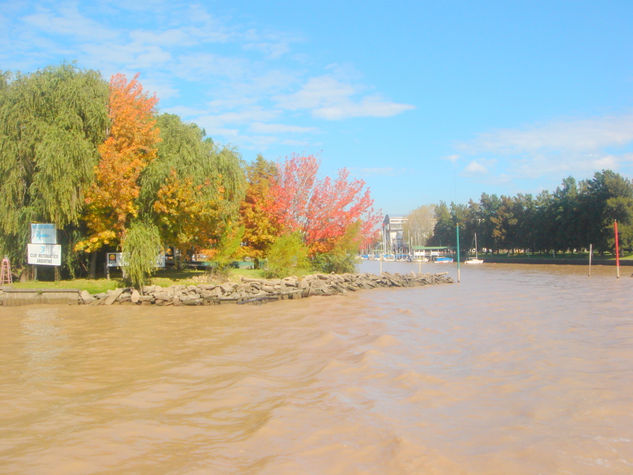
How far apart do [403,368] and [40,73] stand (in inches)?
856

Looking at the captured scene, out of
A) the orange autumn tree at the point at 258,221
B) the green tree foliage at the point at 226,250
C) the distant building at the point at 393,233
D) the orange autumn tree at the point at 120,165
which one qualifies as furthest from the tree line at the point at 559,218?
the distant building at the point at 393,233

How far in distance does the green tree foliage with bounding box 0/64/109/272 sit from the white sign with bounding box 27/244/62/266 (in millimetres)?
849

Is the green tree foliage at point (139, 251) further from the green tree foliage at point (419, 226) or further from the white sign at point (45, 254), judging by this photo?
the green tree foliage at point (419, 226)

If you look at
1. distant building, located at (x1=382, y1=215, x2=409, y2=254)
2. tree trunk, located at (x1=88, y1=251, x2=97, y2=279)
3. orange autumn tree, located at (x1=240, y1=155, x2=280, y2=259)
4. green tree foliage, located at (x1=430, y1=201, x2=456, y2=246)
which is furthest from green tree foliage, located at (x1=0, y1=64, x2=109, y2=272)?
distant building, located at (x1=382, y1=215, x2=409, y2=254)

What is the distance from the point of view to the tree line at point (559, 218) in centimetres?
5662

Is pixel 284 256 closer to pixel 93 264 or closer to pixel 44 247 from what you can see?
pixel 93 264

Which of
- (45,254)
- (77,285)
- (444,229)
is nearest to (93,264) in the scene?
(77,285)

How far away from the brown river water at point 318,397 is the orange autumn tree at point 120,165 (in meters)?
7.46

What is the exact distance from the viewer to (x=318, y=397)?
777cm

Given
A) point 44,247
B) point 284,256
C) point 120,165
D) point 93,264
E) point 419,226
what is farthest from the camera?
point 419,226

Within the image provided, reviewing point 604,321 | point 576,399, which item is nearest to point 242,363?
point 576,399

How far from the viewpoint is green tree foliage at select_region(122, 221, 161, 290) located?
21.5 m

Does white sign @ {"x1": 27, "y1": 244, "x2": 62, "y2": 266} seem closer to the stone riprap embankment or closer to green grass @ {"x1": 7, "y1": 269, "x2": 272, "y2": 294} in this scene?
green grass @ {"x1": 7, "y1": 269, "x2": 272, "y2": 294}

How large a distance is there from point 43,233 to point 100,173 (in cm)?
378
